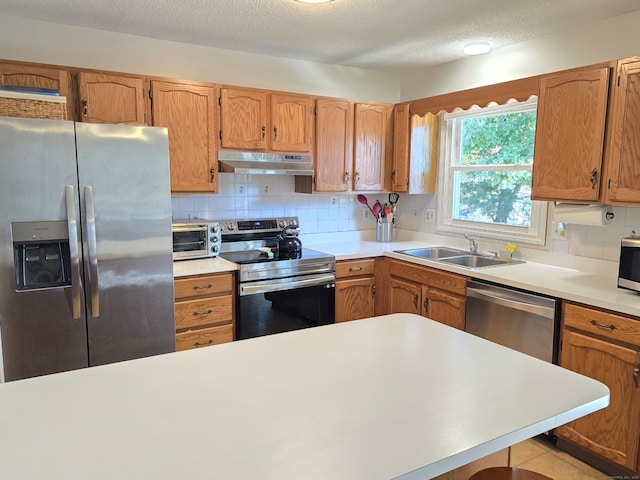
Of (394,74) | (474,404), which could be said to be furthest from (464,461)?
(394,74)

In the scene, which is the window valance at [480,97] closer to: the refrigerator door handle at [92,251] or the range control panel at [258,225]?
the range control panel at [258,225]

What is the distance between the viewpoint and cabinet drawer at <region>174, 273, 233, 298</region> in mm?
2797

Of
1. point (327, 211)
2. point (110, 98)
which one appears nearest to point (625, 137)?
point (327, 211)

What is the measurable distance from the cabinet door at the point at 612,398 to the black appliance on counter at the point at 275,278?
1.61 metres

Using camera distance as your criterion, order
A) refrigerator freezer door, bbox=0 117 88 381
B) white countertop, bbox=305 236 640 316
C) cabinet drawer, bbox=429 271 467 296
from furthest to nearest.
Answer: cabinet drawer, bbox=429 271 467 296
white countertop, bbox=305 236 640 316
refrigerator freezer door, bbox=0 117 88 381

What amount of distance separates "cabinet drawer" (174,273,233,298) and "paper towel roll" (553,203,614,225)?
2.09m

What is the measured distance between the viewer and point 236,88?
3184 mm

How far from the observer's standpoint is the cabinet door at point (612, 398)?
2152mm

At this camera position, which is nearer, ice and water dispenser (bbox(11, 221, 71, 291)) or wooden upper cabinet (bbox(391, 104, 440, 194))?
ice and water dispenser (bbox(11, 221, 71, 291))

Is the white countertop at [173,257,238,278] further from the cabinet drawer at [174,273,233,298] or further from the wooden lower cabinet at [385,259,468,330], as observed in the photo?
the wooden lower cabinet at [385,259,468,330]

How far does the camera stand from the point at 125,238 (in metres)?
2.39

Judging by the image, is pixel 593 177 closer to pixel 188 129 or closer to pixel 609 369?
pixel 609 369

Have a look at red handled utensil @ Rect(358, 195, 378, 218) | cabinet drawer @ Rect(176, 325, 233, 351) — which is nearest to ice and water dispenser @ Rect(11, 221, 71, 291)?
cabinet drawer @ Rect(176, 325, 233, 351)

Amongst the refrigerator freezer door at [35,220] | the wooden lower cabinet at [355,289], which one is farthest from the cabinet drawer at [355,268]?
the refrigerator freezer door at [35,220]
